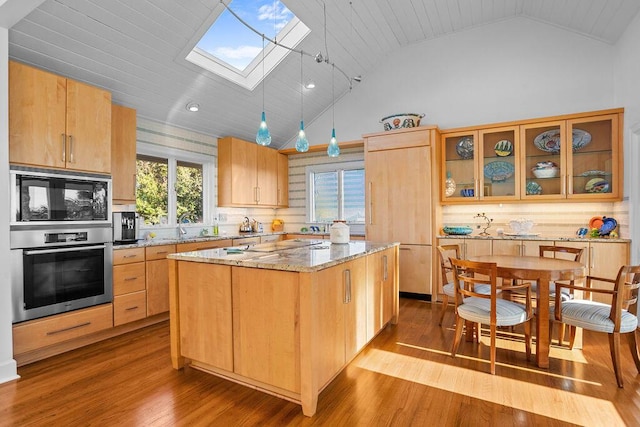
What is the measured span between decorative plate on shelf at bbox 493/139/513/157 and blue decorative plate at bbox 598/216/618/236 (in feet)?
4.13

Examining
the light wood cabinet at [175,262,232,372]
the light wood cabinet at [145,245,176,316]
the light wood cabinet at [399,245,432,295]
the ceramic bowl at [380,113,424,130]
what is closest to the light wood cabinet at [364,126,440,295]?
the light wood cabinet at [399,245,432,295]

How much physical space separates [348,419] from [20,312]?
2597 millimetres

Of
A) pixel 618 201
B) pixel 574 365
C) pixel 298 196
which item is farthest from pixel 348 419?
pixel 298 196

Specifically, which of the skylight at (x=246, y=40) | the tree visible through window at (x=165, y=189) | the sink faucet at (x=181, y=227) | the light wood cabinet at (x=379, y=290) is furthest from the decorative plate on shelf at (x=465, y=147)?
the sink faucet at (x=181, y=227)

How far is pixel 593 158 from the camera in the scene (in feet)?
12.5

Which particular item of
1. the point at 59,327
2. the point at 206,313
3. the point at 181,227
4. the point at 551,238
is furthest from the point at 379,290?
the point at 181,227

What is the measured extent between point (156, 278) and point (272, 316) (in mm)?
2097

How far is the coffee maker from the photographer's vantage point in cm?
347

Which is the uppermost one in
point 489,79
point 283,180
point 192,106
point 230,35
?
point 230,35

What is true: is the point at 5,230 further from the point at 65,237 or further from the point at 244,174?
the point at 244,174

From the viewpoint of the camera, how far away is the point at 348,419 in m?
1.90

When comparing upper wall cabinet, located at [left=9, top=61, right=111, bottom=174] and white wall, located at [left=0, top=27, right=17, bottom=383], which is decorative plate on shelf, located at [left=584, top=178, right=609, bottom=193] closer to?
upper wall cabinet, located at [left=9, top=61, right=111, bottom=174]

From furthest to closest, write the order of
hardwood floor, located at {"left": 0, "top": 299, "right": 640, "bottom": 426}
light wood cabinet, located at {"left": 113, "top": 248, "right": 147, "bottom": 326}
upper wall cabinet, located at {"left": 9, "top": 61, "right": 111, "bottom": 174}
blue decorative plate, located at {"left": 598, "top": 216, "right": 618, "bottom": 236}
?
blue decorative plate, located at {"left": 598, "top": 216, "right": 618, "bottom": 236}, light wood cabinet, located at {"left": 113, "top": 248, "right": 147, "bottom": 326}, upper wall cabinet, located at {"left": 9, "top": 61, "right": 111, "bottom": 174}, hardwood floor, located at {"left": 0, "top": 299, "right": 640, "bottom": 426}

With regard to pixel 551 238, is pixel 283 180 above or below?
above
